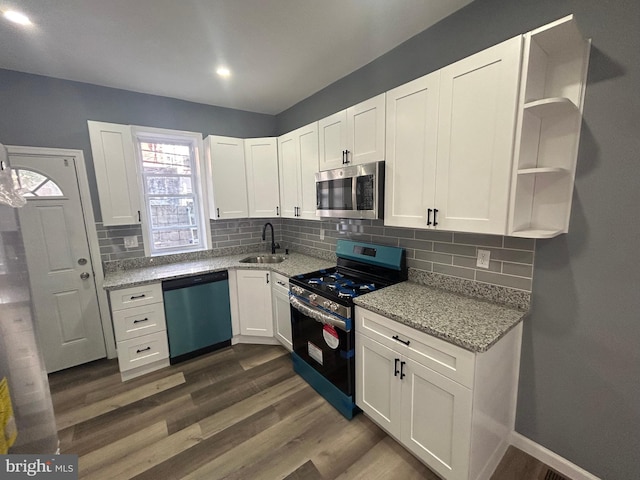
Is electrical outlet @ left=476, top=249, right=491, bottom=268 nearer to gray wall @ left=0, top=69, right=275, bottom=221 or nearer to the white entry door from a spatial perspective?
gray wall @ left=0, top=69, right=275, bottom=221

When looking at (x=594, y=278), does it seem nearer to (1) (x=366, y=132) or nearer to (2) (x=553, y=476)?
(2) (x=553, y=476)

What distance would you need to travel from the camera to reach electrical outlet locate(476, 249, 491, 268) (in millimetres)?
1652

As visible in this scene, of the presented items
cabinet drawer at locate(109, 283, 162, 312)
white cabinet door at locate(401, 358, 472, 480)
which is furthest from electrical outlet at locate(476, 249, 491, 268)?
cabinet drawer at locate(109, 283, 162, 312)

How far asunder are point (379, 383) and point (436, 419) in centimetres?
38

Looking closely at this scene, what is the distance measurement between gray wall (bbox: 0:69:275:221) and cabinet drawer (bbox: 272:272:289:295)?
191 cm

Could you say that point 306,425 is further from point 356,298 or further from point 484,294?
point 484,294

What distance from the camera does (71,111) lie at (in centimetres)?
244

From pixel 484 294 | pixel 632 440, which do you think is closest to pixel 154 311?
pixel 484 294

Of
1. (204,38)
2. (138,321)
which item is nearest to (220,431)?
(138,321)

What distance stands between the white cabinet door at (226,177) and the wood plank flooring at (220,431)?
172 cm

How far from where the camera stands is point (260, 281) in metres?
2.84

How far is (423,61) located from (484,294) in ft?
5.64

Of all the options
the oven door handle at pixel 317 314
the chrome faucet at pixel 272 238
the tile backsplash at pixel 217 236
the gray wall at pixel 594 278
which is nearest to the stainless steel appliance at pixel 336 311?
the oven door handle at pixel 317 314

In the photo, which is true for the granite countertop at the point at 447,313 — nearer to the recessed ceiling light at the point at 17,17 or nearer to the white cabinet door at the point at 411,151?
the white cabinet door at the point at 411,151
